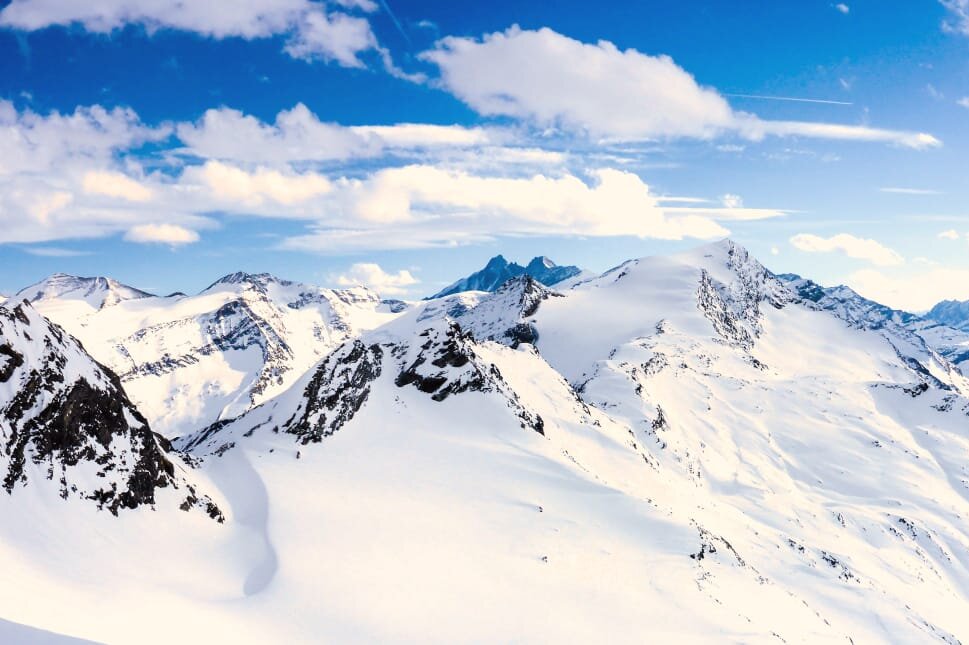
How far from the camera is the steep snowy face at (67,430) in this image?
35.9 m

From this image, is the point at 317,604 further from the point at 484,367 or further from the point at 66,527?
the point at 484,367

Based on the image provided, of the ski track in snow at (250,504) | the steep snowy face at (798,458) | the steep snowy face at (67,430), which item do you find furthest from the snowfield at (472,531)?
the steep snowy face at (798,458)

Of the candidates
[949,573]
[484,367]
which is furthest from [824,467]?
[484,367]

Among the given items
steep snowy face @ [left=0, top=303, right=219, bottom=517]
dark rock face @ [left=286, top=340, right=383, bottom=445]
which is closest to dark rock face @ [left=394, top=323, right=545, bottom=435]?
dark rock face @ [left=286, top=340, right=383, bottom=445]

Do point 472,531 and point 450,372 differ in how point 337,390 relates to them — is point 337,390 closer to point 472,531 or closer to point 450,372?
point 450,372

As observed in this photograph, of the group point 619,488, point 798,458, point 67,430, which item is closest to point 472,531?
point 619,488

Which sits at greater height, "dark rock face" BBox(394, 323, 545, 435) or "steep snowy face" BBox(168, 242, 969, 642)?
"dark rock face" BBox(394, 323, 545, 435)

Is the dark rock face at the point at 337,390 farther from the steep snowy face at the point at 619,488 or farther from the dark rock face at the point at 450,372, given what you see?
the dark rock face at the point at 450,372

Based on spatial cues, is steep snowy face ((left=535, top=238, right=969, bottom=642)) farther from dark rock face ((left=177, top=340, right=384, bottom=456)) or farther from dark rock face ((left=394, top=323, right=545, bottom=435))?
dark rock face ((left=177, top=340, right=384, bottom=456))

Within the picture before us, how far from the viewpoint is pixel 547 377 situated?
85.6 meters

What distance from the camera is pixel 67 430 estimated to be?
38312 mm

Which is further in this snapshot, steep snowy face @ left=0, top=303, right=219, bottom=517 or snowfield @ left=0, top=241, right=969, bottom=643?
steep snowy face @ left=0, top=303, right=219, bottom=517

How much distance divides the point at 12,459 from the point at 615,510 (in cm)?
4405

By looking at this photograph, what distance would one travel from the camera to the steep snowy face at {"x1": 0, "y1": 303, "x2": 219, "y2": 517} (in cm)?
3594
